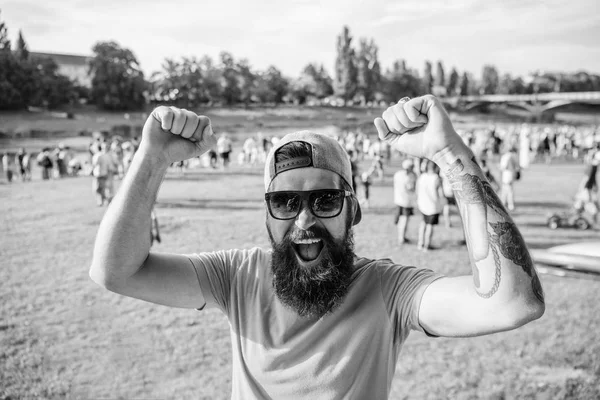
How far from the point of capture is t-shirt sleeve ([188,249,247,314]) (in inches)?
74.9

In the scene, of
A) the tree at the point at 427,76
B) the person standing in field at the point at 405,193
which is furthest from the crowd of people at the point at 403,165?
the tree at the point at 427,76

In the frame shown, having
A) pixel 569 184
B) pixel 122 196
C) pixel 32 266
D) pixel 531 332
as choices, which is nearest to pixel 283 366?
pixel 122 196

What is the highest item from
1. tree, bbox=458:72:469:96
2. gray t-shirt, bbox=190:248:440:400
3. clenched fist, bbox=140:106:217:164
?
tree, bbox=458:72:469:96

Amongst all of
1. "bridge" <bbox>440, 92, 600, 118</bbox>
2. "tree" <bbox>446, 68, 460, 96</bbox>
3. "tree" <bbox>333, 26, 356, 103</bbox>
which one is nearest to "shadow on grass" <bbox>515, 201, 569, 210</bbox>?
"bridge" <bbox>440, 92, 600, 118</bbox>

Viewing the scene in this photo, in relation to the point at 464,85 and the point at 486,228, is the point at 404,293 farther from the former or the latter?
the point at 464,85

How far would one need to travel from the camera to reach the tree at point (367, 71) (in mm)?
81812

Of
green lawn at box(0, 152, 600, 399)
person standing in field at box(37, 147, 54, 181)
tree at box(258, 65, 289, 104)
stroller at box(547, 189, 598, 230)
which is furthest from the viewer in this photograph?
tree at box(258, 65, 289, 104)

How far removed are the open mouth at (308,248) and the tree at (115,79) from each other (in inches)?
1985

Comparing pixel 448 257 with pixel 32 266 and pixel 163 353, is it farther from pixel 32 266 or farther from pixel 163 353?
pixel 32 266

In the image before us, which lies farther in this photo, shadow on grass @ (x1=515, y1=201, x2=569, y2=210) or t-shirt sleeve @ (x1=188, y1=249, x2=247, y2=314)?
shadow on grass @ (x1=515, y1=201, x2=569, y2=210)

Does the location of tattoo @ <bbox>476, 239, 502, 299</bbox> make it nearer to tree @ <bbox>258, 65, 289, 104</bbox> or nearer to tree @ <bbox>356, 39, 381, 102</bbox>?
tree @ <bbox>258, 65, 289, 104</bbox>

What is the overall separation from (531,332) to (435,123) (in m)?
4.93

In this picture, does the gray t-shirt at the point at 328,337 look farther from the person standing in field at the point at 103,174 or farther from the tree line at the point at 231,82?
the tree line at the point at 231,82

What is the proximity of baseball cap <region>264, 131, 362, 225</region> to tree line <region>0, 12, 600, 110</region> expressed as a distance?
38951 mm
